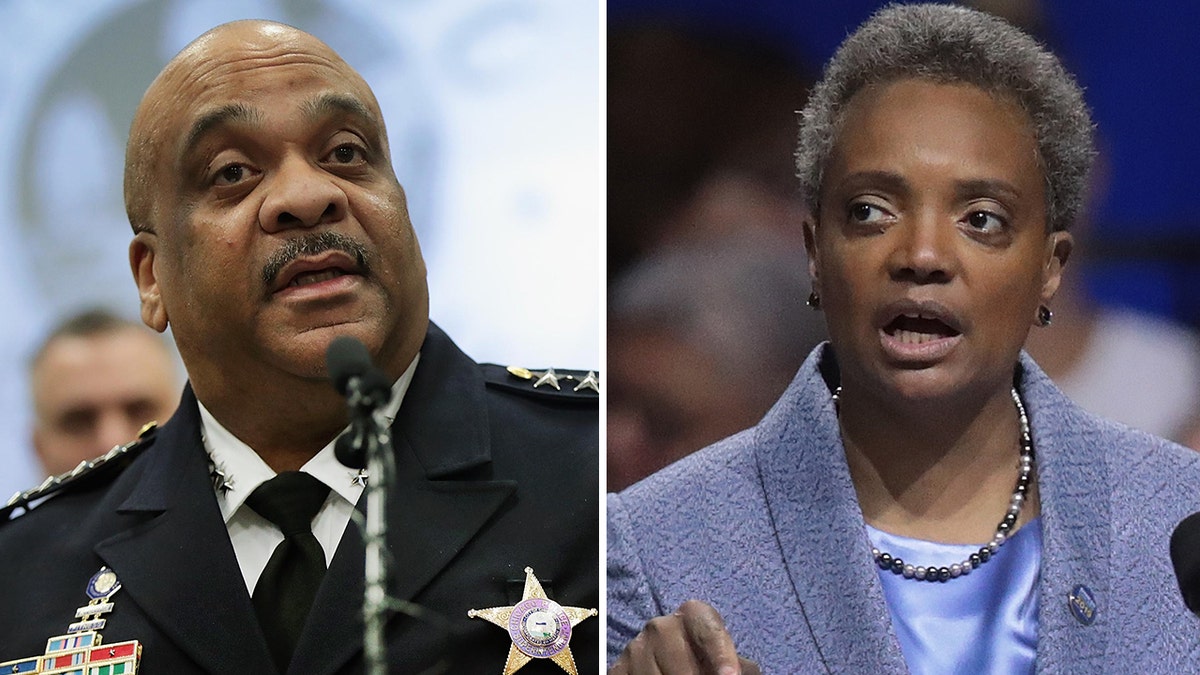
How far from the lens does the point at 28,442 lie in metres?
2.72

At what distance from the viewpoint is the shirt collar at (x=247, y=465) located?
2578 mm

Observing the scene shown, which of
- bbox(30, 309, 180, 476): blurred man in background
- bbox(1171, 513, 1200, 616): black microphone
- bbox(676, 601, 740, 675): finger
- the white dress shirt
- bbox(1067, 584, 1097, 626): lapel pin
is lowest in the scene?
bbox(676, 601, 740, 675): finger

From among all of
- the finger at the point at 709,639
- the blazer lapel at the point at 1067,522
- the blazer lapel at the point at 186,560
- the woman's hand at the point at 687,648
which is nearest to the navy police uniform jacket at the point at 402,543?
the blazer lapel at the point at 186,560

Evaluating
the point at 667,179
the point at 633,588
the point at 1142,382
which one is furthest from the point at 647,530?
the point at 1142,382

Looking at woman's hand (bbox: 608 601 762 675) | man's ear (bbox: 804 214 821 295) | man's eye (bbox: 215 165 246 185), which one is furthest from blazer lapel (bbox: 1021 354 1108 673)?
man's eye (bbox: 215 165 246 185)

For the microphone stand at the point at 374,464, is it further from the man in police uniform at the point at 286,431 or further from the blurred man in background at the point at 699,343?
the blurred man in background at the point at 699,343

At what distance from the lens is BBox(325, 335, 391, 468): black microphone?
181 cm

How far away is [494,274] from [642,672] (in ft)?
2.47

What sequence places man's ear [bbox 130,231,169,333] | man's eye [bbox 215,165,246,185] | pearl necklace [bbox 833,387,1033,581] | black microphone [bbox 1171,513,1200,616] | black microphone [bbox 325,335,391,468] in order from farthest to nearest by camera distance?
1. man's ear [bbox 130,231,169,333]
2. man's eye [bbox 215,165,246,185]
3. pearl necklace [bbox 833,387,1033,581]
4. black microphone [bbox 1171,513,1200,616]
5. black microphone [bbox 325,335,391,468]

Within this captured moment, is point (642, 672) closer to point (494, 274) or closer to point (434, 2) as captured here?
point (494, 274)

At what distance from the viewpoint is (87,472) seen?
8.78ft

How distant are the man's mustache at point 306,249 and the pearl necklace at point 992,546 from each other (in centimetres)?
101

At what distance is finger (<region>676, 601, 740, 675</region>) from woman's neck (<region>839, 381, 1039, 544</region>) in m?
0.33

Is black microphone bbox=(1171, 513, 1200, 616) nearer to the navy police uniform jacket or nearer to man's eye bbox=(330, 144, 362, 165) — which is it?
the navy police uniform jacket
